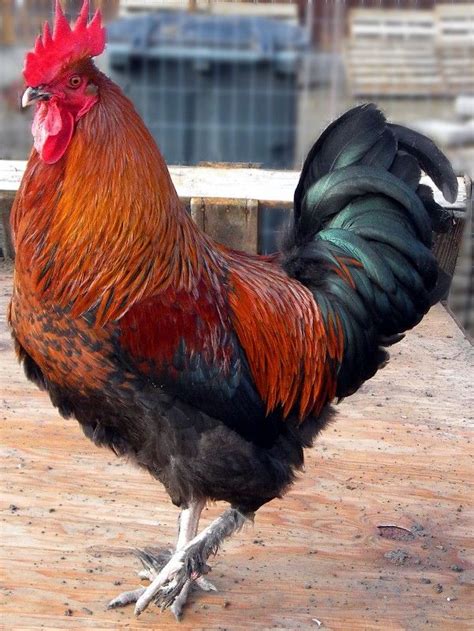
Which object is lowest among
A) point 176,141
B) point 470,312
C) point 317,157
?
point 470,312

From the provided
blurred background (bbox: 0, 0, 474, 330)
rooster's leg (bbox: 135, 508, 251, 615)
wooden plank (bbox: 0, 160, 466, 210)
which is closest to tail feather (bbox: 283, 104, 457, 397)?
rooster's leg (bbox: 135, 508, 251, 615)

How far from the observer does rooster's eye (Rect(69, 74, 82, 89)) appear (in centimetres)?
250

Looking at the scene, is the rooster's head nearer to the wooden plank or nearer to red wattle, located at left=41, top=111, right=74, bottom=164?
red wattle, located at left=41, top=111, right=74, bottom=164

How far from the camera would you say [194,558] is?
9.43 ft

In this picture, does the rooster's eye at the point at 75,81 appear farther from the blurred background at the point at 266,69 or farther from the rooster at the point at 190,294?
the blurred background at the point at 266,69

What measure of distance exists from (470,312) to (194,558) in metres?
3.62

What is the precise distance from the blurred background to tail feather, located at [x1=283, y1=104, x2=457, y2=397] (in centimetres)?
431

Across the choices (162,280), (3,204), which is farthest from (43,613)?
(3,204)

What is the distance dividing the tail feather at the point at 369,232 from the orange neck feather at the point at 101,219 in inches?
22.9

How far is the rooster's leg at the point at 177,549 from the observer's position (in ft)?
9.45

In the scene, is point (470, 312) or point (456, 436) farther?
point (470, 312)

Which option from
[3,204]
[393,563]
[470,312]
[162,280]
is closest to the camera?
[162,280]

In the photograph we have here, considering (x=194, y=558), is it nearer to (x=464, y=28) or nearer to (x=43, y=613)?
(x=43, y=613)

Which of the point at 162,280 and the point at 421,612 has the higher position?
the point at 162,280
